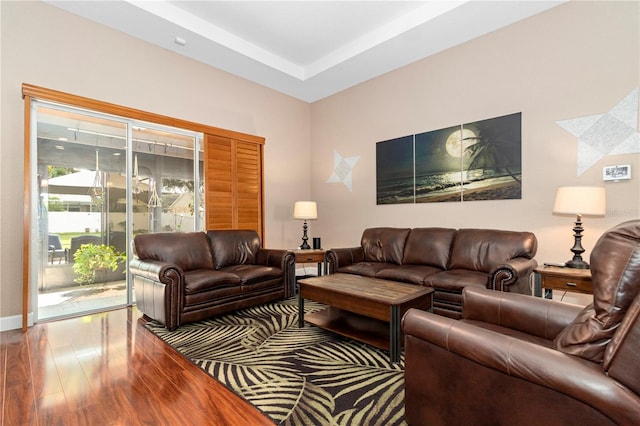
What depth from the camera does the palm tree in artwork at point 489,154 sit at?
3.50 metres

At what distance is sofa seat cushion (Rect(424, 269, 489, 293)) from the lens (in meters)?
2.85

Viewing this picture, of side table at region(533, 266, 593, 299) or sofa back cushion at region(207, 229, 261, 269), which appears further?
sofa back cushion at region(207, 229, 261, 269)

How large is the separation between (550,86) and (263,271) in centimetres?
371

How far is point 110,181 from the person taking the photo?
3711mm

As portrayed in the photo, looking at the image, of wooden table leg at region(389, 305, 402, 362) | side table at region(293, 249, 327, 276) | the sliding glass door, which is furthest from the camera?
side table at region(293, 249, 327, 276)

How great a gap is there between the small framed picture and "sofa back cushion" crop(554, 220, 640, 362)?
2.33 metres

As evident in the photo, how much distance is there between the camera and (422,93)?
4234mm

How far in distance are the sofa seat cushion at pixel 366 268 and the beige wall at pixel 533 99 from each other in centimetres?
87

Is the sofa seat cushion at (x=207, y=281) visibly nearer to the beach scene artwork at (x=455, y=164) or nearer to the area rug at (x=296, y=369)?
the area rug at (x=296, y=369)

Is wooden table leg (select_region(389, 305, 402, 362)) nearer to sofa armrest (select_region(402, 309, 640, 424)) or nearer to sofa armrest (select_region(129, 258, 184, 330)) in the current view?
sofa armrest (select_region(402, 309, 640, 424))

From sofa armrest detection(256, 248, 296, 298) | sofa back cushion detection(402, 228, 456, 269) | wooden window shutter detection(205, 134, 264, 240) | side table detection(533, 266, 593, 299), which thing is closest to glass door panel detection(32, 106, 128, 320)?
wooden window shutter detection(205, 134, 264, 240)

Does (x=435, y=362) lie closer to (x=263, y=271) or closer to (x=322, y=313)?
(x=322, y=313)

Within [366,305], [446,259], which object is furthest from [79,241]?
[446,259]

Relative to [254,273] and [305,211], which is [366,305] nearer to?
[254,273]
